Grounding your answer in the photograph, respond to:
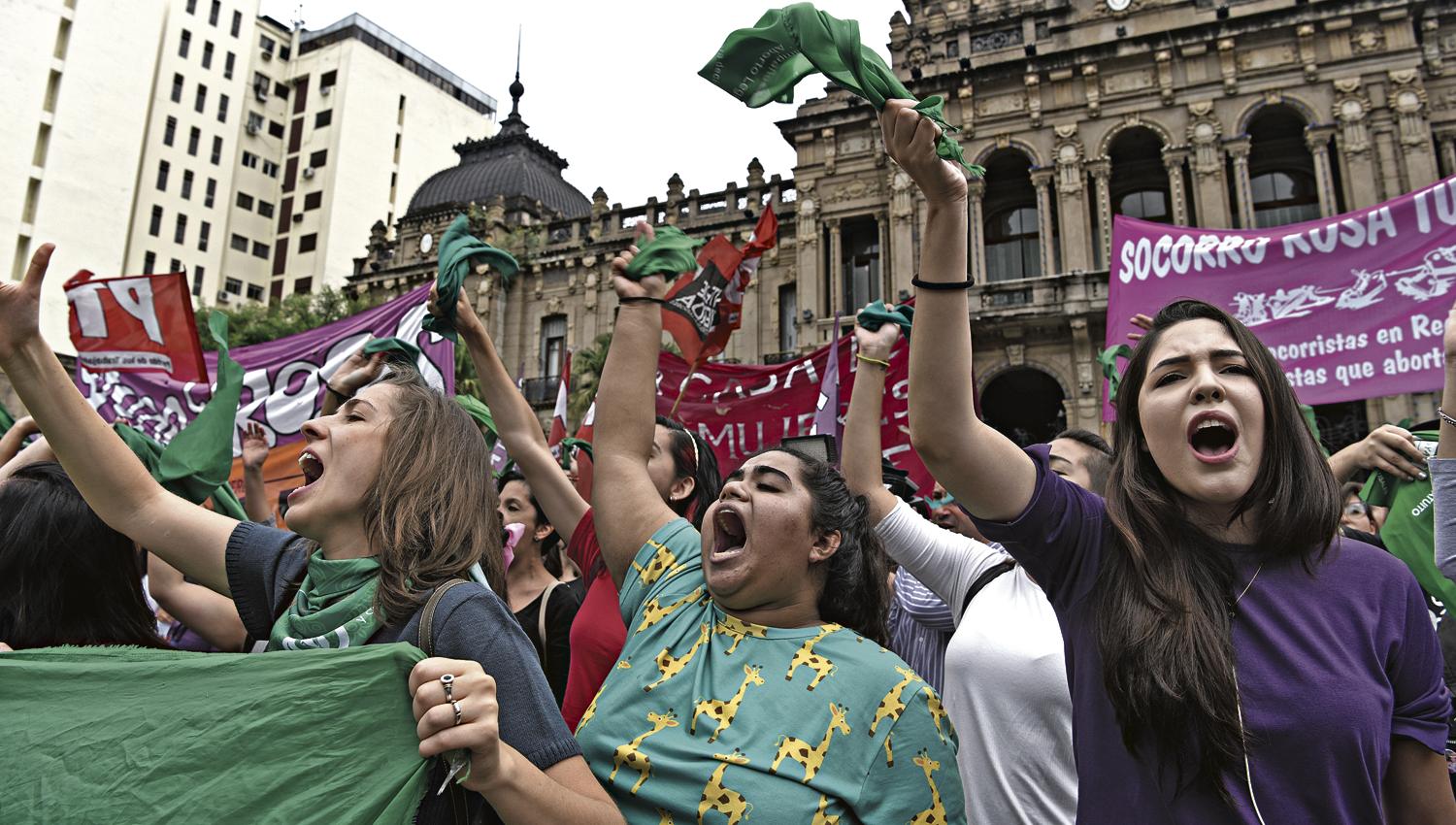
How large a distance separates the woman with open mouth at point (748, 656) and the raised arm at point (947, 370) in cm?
65

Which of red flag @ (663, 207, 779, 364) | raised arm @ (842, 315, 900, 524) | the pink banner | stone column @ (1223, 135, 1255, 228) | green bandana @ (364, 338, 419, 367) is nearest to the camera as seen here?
raised arm @ (842, 315, 900, 524)

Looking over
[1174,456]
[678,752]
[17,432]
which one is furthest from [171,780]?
[17,432]

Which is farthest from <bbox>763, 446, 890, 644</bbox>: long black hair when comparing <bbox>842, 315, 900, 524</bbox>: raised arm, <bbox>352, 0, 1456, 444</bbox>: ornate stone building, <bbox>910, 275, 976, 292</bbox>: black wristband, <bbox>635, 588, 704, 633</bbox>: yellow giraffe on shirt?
<bbox>352, 0, 1456, 444</bbox>: ornate stone building

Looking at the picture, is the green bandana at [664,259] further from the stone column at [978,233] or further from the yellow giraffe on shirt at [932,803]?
the stone column at [978,233]

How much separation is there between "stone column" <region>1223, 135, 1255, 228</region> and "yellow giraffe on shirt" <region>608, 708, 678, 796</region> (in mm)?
20288

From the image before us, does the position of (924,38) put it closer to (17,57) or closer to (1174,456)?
(1174,456)

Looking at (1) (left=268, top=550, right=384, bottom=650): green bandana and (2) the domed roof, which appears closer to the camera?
(1) (left=268, top=550, right=384, bottom=650): green bandana

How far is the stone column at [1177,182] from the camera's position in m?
19.7

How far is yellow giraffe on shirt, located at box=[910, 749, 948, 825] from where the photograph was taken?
87.8 inches

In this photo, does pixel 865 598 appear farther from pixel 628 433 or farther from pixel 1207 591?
pixel 1207 591

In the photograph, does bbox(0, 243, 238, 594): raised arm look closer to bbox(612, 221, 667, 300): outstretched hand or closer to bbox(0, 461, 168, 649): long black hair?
bbox(0, 461, 168, 649): long black hair

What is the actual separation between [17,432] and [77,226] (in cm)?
4799

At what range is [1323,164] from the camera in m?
19.0

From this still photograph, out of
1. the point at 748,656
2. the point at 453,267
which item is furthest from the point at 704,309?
the point at 748,656
